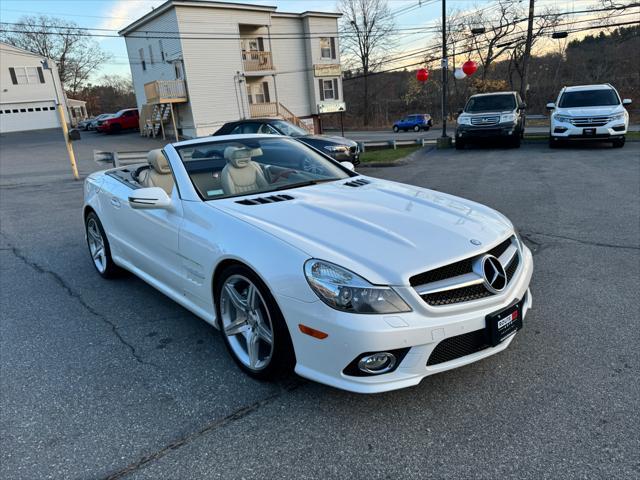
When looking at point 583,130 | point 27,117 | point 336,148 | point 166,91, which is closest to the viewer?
point 336,148

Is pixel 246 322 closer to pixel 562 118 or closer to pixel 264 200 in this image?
pixel 264 200

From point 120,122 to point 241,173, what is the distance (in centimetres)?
3638

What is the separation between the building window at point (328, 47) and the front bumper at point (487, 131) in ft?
69.5

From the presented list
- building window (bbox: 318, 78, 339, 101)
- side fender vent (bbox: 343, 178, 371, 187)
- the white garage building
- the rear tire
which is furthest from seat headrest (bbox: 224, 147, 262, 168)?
the white garage building

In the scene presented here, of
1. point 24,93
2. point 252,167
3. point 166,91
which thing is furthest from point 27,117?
point 252,167

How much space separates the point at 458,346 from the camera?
254 cm

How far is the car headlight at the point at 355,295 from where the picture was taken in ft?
7.88

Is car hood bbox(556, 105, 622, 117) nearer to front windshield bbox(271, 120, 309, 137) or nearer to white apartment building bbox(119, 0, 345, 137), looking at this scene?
front windshield bbox(271, 120, 309, 137)

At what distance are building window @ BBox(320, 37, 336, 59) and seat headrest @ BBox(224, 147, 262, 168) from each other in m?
32.2

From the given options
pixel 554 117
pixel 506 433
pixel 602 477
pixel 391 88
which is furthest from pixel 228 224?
pixel 391 88

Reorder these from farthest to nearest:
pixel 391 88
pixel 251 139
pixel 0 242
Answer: pixel 391 88, pixel 0 242, pixel 251 139

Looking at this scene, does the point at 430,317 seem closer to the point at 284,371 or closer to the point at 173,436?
the point at 284,371

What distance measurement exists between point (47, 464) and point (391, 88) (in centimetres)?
6311

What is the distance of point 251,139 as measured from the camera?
4461 millimetres
